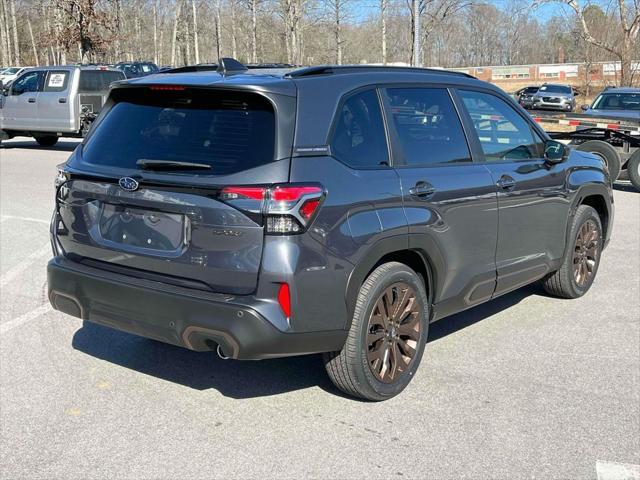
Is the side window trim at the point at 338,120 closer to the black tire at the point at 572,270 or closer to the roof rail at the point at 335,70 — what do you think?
the roof rail at the point at 335,70

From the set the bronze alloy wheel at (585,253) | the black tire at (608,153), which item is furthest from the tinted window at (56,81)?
the bronze alloy wheel at (585,253)

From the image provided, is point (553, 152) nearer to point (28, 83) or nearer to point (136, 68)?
point (28, 83)

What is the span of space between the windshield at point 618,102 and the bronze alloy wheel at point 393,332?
488 inches

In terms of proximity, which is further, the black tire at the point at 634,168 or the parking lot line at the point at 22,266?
the black tire at the point at 634,168

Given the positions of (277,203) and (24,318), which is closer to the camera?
(277,203)

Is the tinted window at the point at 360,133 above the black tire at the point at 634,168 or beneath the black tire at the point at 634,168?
above

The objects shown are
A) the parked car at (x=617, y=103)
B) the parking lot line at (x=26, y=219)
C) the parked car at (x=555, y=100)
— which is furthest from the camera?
the parked car at (x=555, y=100)

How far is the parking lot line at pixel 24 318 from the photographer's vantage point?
5599mm

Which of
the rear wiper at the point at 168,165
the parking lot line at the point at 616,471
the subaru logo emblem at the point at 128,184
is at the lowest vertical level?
the parking lot line at the point at 616,471

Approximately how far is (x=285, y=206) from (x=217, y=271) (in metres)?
0.47

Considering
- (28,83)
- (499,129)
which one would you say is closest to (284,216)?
(499,129)

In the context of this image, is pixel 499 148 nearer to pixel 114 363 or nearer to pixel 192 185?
pixel 192 185

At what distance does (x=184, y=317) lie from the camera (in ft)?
12.4

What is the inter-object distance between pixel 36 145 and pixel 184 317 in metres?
19.1
